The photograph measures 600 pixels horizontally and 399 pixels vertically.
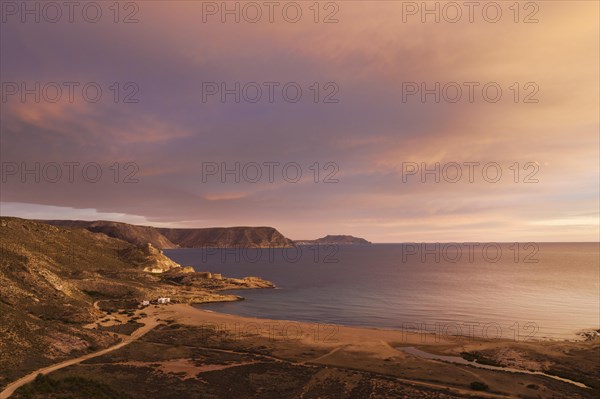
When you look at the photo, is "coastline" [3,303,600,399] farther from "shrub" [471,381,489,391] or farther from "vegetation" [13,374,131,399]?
"vegetation" [13,374,131,399]

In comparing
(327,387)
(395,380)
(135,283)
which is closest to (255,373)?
(327,387)

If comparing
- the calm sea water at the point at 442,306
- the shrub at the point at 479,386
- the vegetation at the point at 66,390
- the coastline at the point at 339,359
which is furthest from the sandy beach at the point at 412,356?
the vegetation at the point at 66,390

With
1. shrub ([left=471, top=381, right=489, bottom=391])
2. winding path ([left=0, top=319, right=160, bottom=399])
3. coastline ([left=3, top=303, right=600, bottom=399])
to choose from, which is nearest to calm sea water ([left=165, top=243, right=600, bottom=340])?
coastline ([left=3, top=303, right=600, bottom=399])

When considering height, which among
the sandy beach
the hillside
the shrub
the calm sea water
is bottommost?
the calm sea water

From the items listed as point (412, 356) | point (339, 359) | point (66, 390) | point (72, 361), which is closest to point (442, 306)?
point (412, 356)

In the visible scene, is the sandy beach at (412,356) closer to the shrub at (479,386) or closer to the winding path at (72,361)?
the shrub at (479,386)

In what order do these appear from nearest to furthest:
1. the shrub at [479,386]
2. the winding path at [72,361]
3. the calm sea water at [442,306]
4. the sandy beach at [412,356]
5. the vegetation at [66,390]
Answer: the vegetation at [66,390] < the winding path at [72,361] < the shrub at [479,386] < the sandy beach at [412,356] < the calm sea water at [442,306]

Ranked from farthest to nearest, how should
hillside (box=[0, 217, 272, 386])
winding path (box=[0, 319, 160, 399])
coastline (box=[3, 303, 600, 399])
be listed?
hillside (box=[0, 217, 272, 386]), coastline (box=[3, 303, 600, 399]), winding path (box=[0, 319, 160, 399])
